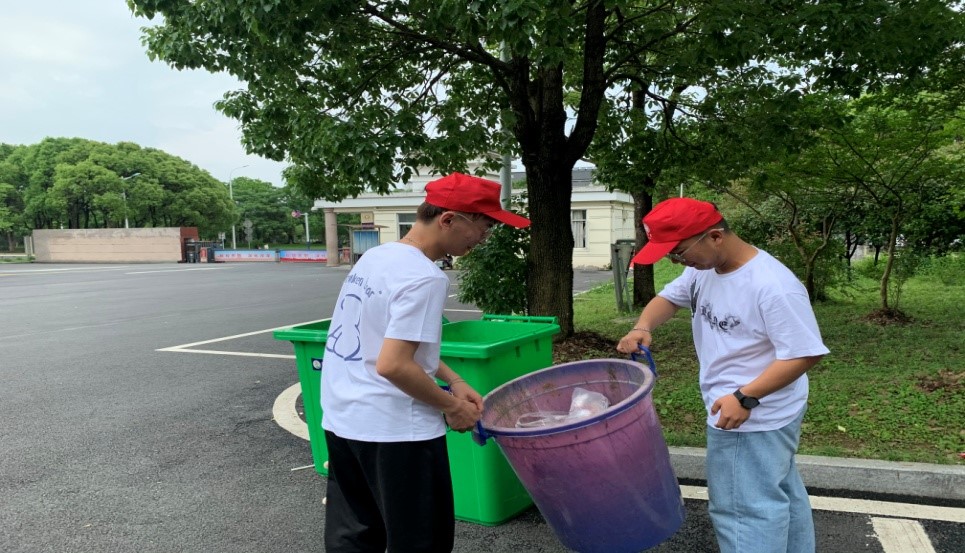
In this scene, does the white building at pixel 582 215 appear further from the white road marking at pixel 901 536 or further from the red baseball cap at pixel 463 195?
the red baseball cap at pixel 463 195

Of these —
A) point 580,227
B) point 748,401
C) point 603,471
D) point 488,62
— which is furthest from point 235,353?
point 580,227

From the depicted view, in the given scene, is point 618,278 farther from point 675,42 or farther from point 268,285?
point 268,285

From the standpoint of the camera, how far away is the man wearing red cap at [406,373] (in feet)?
6.09

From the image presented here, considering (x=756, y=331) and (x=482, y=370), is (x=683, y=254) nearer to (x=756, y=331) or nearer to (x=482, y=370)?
(x=756, y=331)

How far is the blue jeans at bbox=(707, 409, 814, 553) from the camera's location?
2116 millimetres

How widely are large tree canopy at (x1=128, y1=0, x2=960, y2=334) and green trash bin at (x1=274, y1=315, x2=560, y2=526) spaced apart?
2.21 meters

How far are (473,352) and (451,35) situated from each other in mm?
4594

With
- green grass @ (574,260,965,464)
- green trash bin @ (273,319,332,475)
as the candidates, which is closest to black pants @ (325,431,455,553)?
green trash bin @ (273,319,332,475)

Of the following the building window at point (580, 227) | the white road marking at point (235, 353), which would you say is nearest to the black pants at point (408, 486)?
the white road marking at point (235, 353)

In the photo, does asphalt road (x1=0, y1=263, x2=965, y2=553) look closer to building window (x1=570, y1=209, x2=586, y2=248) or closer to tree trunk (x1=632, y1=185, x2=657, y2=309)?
tree trunk (x1=632, y1=185, x2=657, y2=309)

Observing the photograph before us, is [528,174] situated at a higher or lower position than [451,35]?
lower

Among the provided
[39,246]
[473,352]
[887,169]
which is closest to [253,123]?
[473,352]

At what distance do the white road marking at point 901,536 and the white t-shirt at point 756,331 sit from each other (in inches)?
47.9

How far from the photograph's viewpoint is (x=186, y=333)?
9.92m
